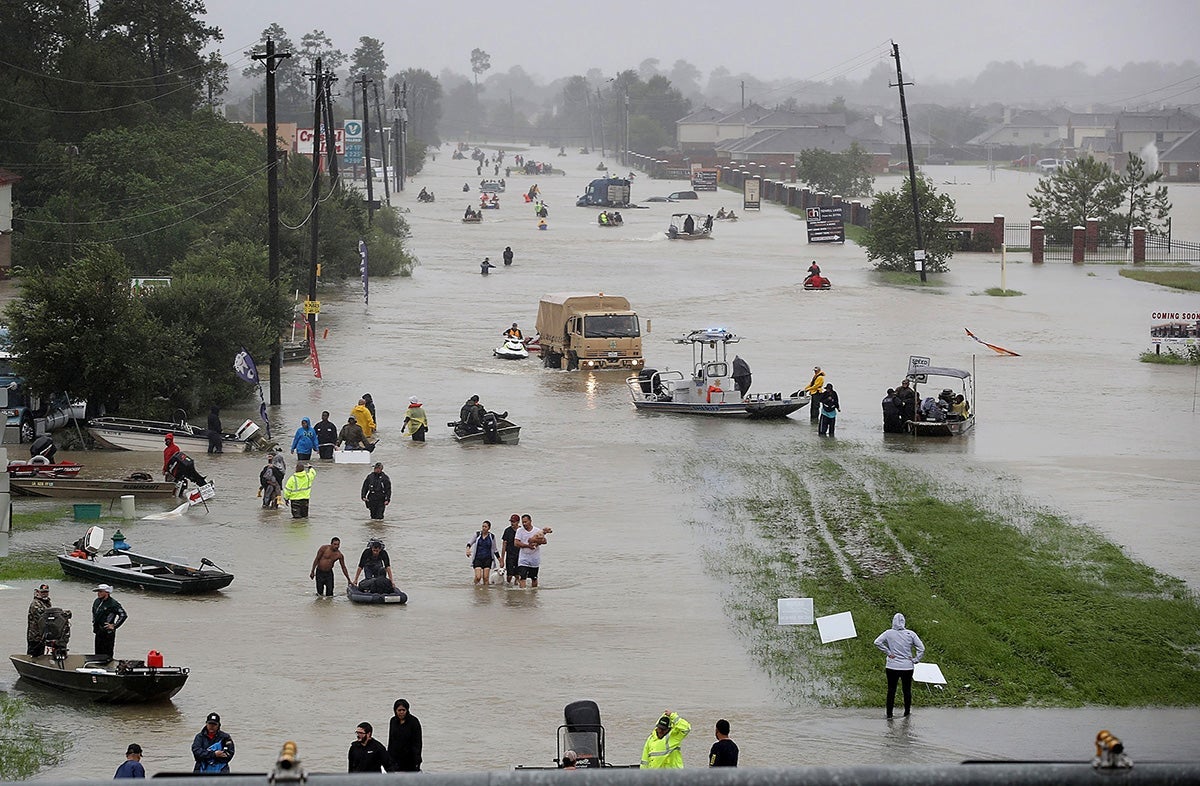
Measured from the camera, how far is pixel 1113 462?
105ft

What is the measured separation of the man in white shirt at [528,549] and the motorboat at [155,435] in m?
12.6

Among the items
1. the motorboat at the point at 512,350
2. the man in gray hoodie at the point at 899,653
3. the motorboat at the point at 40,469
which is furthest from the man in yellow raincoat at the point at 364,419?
the man in gray hoodie at the point at 899,653

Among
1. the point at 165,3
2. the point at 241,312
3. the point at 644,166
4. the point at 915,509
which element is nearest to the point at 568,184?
the point at 644,166

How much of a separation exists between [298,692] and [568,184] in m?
147

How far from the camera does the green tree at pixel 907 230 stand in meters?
71.8

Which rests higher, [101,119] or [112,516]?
[101,119]

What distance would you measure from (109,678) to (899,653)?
26.6 ft

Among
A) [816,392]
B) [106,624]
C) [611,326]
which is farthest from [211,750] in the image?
[611,326]

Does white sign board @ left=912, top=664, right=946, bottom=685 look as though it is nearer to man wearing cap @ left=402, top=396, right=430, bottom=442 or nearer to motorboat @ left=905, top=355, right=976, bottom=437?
motorboat @ left=905, top=355, right=976, bottom=437

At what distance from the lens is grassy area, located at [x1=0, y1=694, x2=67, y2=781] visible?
14.1 meters

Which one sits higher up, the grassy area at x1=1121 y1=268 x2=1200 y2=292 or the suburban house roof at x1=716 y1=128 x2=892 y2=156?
the suburban house roof at x1=716 y1=128 x2=892 y2=156

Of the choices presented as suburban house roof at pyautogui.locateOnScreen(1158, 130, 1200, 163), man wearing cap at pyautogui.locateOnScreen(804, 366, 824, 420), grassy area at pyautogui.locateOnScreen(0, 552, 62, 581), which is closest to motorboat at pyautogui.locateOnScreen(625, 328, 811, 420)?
man wearing cap at pyautogui.locateOnScreen(804, 366, 824, 420)

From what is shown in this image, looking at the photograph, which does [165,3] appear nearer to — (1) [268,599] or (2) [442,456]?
(2) [442,456]

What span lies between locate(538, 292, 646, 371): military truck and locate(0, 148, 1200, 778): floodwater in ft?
3.94
